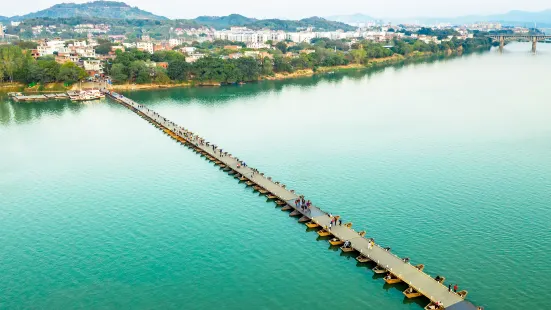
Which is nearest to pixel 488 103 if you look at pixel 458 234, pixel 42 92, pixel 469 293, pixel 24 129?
pixel 458 234

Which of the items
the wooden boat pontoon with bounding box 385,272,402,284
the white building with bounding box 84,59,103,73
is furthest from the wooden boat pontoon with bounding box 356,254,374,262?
the white building with bounding box 84,59,103,73

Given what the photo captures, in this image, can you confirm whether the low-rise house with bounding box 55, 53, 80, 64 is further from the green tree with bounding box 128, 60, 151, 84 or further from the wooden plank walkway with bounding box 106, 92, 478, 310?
the wooden plank walkway with bounding box 106, 92, 478, 310

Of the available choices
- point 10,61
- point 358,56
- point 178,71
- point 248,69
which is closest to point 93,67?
point 10,61

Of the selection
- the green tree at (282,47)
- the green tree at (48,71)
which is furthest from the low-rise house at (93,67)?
the green tree at (282,47)

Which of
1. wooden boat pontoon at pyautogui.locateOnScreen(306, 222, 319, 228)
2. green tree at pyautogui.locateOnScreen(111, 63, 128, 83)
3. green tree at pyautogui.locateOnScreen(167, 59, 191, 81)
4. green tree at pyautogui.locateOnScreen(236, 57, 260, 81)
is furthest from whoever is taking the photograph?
green tree at pyautogui.locateOnScreen(236, 57, 260, 81)

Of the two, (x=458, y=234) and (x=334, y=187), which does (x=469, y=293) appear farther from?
(x=334, y=187)

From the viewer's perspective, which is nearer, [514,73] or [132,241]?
[132,241]

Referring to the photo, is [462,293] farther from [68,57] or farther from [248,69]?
[68,57]
